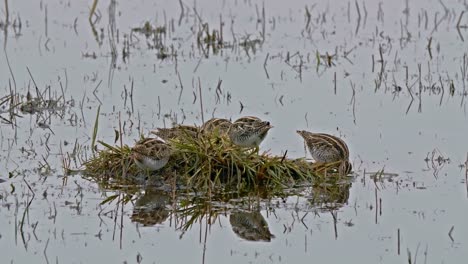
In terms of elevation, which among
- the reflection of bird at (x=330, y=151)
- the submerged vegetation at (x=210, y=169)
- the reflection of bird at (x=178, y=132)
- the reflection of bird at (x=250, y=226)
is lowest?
the reflection of bird at (x=250, y=226)

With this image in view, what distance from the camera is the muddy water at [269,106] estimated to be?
968cm

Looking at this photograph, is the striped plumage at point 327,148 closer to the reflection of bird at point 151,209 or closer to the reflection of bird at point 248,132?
the reflection of bird at point 248,132

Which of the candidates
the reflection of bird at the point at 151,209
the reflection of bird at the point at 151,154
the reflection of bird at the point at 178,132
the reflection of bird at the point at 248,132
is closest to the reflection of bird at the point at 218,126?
the reflection of bird at the point at 178,132

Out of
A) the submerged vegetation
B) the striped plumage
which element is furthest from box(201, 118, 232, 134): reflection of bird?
the striped plumage

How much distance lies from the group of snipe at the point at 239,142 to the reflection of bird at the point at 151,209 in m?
0.29

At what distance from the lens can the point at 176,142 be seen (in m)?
11.1

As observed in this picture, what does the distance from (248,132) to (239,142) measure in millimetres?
140

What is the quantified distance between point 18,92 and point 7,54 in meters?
2.21

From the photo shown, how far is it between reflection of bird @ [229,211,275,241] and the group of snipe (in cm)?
105

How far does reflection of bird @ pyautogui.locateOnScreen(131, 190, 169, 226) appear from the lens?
32.9 ft

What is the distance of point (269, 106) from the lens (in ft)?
47.6

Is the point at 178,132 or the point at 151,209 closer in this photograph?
the point at 151,209

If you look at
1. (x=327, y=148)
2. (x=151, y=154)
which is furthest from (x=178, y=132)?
(x=327, y=148)

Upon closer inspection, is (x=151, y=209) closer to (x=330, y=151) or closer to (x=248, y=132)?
(x=248, y=132)
